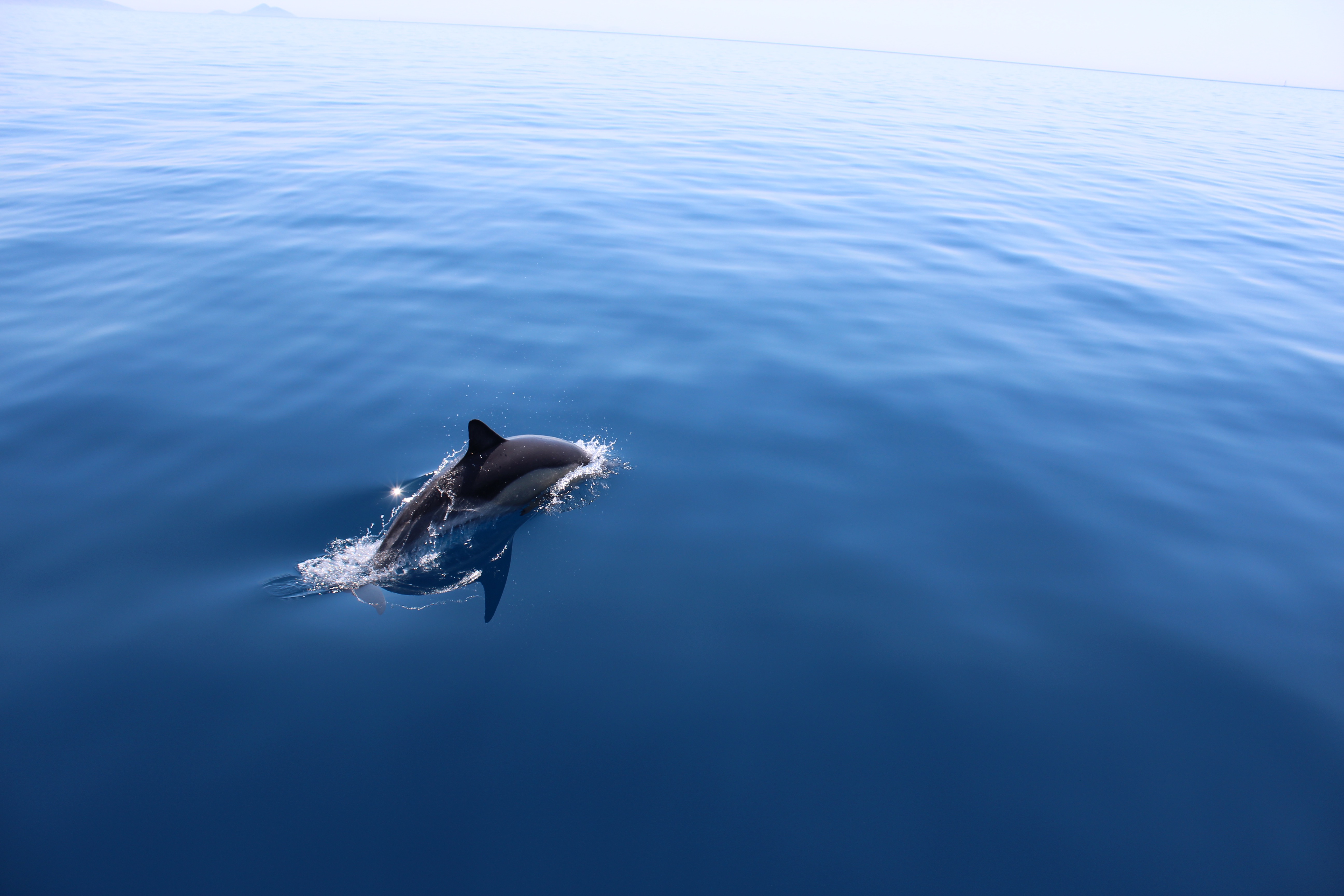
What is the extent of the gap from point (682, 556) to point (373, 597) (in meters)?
3.34

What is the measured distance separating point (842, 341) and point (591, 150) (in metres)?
20.8

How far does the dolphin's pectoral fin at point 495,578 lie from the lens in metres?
7.36

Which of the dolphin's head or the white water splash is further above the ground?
the dolphin's head

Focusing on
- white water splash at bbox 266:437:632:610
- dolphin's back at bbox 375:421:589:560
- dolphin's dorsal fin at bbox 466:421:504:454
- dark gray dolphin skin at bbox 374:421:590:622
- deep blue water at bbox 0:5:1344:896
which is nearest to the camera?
deep blue water at bbox 0:5:1344:896

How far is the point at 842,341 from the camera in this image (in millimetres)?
13438

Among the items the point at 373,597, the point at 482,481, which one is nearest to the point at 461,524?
the point at 482,481

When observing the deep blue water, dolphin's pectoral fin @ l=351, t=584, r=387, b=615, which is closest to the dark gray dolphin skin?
dolphin's pectoral fin @ l=351, t=584, r=387, b=615

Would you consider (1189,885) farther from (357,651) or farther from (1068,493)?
(357,651)

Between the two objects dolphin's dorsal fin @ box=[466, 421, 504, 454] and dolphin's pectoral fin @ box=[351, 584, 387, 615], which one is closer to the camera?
dolphin's pectoral fin @ box=[351, 584, 387, 615]

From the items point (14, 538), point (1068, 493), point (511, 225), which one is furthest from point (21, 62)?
point (1068, 493)

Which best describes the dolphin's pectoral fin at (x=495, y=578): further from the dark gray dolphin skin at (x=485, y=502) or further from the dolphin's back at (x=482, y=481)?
the dolphin's back at (x=482, y=481)

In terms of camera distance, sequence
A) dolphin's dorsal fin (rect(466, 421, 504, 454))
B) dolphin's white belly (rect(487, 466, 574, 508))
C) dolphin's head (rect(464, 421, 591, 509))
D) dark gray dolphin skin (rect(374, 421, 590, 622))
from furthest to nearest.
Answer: dolphin's white belly (rect(487, 466, 574, 508)), dolphin's head (rect(464, 421, 591, 509)), dolphin's dorsal fin (rect(466, 421, 504, 454)), dark gray dolphin skin (rect(374, 421, 590, 622))

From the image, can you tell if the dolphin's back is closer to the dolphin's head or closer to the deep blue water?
the dolphin's head

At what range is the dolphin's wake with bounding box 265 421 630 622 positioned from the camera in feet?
24.9
